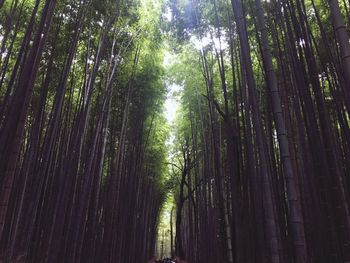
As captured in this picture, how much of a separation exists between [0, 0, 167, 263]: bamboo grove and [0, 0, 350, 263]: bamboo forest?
0.03 metres

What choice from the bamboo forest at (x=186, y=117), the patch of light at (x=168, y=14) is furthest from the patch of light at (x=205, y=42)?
the patch of light at (x=168, y=14)

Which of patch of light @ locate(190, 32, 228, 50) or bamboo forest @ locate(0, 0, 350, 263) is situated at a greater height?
patch of light @ locate(190, 32, 228, 50)

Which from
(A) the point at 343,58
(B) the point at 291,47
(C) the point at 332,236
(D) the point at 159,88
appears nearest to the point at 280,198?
(C) the point at 332,236

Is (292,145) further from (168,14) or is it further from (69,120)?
(168,14)

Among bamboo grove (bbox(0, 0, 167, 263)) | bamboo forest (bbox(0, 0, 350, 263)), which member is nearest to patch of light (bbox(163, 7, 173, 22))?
bamboo forest (bbox(0, 0, 350, 263))

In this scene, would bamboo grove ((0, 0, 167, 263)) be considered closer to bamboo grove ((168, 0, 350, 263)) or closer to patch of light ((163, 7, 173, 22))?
patch of light ((163, 7, 173, 22))

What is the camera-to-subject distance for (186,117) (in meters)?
9.72

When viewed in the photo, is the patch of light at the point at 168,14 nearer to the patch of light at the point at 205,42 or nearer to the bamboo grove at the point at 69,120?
the bamboo grove at the point at 69,120

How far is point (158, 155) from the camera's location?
11.9 metres

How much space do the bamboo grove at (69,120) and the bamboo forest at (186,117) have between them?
3 centimetres

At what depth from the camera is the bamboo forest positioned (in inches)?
104

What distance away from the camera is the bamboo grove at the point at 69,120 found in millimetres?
3018

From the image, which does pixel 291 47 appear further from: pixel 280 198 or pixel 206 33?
pixel 206 33

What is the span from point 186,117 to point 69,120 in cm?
445
